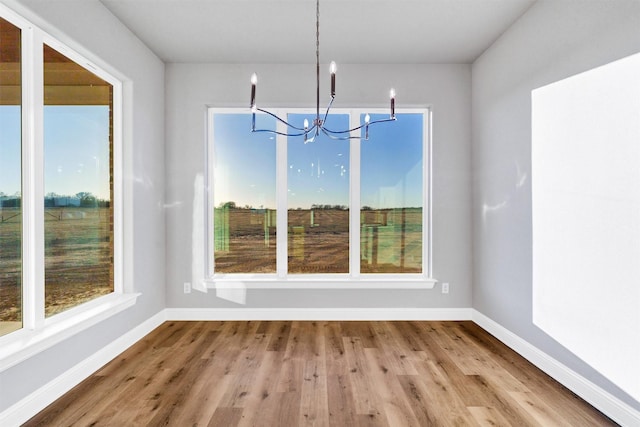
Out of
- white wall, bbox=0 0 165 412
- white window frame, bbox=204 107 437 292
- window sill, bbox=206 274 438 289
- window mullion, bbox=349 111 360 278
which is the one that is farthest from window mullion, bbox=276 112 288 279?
white wall, bbox=0 0 165 412

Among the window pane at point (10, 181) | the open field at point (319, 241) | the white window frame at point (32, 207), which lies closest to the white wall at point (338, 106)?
the open field at point (319, 241)

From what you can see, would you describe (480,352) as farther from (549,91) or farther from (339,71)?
(339,71)

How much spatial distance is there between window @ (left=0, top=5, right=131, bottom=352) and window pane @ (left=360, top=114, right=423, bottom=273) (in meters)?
2.47

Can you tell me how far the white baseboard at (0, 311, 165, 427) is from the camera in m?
2.00

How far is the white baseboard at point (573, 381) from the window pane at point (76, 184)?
11.6 ft

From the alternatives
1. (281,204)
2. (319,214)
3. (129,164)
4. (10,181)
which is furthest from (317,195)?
(10,181)

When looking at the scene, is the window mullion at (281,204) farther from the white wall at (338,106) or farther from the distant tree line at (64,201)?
the distant tree line at (64,201)

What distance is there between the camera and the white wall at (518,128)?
2188 mm

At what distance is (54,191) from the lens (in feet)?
7.92

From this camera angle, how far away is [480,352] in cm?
305

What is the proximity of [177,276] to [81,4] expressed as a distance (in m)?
2.58

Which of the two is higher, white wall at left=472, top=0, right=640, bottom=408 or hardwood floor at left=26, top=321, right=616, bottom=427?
white wall at left=472, top=0, right=640, bottom=408

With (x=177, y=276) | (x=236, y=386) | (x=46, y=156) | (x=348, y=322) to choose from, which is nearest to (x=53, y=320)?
(x=46, y=156)

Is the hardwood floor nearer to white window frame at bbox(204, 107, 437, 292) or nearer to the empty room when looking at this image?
the empty room
